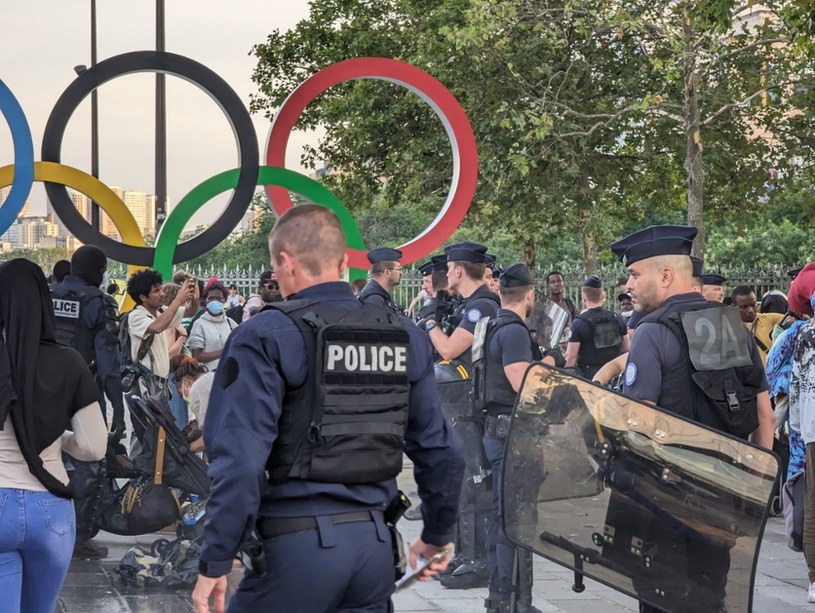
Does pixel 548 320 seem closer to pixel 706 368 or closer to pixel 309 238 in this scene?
pixel 706 368

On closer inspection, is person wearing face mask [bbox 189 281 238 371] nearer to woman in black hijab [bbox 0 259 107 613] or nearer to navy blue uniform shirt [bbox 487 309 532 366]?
navy blue uniform shirt [bbox 487 309 532 366]

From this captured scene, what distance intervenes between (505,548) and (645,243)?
1.97m

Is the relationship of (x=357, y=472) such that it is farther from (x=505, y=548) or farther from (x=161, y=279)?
(x=161, y=279)

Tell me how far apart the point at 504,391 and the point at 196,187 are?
16.0ft

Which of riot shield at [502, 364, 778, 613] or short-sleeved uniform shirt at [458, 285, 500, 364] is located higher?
short-sleeved uniform shirt at [458, 285, 500, 364]

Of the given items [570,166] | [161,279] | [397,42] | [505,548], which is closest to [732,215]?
[570,166]

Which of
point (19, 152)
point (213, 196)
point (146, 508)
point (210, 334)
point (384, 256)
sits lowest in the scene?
point (146, 508)

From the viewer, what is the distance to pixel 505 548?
6.41m

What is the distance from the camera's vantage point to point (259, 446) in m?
3.34

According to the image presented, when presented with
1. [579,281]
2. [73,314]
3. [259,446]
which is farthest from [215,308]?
[579,281]

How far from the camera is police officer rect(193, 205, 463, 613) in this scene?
11.0 feet

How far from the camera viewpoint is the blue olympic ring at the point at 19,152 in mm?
9859

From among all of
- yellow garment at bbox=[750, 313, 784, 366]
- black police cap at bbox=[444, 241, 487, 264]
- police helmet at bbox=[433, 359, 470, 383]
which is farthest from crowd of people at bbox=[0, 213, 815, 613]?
yellow garment at bbox=[750, 313, 784, 366]

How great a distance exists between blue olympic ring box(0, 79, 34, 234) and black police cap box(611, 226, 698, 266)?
20.0 feet
